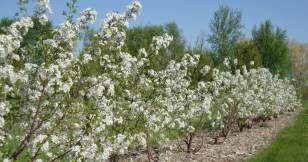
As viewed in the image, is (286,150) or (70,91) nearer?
(70,91)

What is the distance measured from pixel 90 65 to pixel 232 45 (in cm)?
4320

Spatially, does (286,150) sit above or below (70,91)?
below

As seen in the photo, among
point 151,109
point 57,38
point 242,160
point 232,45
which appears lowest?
point 242,160

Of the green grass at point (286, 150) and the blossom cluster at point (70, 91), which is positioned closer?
the blossom cluster at point (70, 91)

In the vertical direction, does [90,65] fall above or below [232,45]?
below

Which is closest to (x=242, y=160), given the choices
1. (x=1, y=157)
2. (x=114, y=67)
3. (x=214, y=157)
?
(x=214, y=157)

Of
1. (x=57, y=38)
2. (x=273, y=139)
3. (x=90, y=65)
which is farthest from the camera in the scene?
(x=273, y=139)

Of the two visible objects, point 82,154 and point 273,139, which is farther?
point 273,139

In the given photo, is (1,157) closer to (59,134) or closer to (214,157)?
(59,134)

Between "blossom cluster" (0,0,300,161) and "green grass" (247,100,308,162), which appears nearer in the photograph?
"blossom cluster" (0,0,300,161)

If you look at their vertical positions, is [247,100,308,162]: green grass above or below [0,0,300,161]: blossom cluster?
below

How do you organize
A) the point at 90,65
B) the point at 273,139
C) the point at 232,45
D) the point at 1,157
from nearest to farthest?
1. the point at 1,157
2. the point at 90,65
3. the point at 273,139
4. the point at 232,45

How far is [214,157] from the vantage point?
1346 cm

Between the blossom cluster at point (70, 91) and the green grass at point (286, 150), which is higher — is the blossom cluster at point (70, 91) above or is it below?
above
